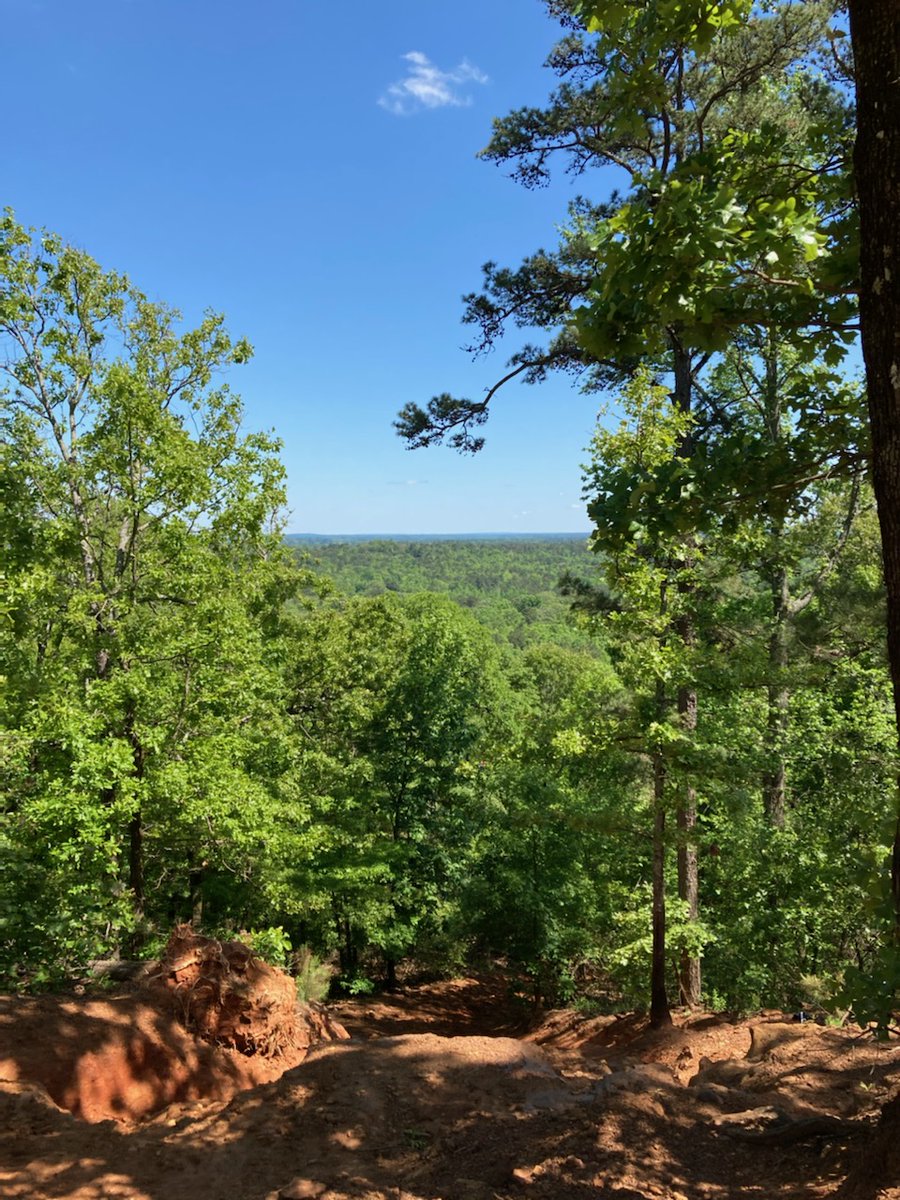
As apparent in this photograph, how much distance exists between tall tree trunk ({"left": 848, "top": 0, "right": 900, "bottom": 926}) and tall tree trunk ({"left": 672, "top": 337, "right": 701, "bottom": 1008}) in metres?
6.65

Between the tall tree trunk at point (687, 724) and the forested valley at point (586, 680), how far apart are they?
0.26ft

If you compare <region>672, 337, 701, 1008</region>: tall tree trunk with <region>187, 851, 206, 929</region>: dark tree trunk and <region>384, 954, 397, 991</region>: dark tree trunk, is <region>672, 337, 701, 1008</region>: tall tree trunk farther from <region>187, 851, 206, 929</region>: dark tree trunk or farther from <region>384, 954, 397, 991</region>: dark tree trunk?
<region>187, 851, 206, 929</region>: dark tree trunk

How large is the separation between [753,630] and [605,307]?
38.7 ft

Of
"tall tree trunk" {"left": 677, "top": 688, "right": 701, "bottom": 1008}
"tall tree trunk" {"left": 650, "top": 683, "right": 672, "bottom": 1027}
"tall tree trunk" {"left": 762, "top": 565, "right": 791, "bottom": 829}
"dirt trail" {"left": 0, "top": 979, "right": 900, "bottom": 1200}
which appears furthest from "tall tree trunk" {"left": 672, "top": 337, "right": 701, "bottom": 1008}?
"dirt trail" {"left": 0, "top": 979, "right": 900, "bottom": 1200}

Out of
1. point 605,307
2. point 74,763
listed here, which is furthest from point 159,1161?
point 605,307

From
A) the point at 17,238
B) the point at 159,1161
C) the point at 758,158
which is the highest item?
the point at 17,238

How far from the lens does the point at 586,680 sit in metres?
10.4

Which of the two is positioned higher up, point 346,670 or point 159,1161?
point 346,670

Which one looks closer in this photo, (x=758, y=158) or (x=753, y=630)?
(x=758, y=158)

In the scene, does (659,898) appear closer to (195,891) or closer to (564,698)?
(564,698)

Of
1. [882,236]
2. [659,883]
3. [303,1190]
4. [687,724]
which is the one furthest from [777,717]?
[882,236]

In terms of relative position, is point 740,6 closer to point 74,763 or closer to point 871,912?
point 871,912

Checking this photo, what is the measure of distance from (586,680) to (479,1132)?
6.32 metres

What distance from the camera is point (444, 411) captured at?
35.4 feet
